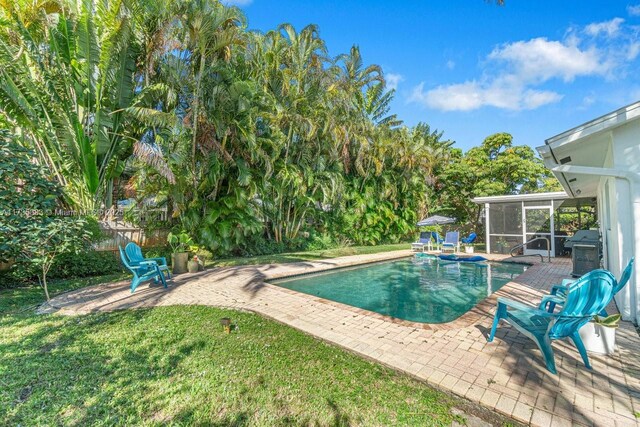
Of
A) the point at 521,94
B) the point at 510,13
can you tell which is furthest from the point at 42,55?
the point at 521,94

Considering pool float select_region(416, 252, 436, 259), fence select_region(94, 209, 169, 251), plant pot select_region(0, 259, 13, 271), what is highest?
fence select_region(94, 209, 169, 251)

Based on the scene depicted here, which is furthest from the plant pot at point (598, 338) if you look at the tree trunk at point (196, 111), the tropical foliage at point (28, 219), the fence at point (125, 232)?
the fence at point (125, 232)

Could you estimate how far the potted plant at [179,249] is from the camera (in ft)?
32.5

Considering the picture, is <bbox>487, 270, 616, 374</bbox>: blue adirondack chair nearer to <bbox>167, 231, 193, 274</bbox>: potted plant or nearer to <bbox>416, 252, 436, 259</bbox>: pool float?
<bbox>167, 231, 193, 274</bbox>: potted plant

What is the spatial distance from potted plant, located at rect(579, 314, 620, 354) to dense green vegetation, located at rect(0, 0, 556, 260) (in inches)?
412

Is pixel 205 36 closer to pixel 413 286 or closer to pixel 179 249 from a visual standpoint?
pixel 179 249

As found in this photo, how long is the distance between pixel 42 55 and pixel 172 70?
11.6ft

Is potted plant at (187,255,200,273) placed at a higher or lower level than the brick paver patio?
higher

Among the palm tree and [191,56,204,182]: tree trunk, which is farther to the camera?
[191,56,204,182]: tree trunk

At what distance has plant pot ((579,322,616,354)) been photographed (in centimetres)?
384

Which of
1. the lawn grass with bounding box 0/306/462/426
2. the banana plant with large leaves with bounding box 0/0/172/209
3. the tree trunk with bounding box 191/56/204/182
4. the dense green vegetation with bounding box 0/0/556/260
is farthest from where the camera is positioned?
the tree trunk with bounding box 191/56/204/182

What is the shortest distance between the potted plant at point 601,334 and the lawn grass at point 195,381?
2.47m

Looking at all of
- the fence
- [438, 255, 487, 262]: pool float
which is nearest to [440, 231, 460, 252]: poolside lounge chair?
[438, 255, 487, 262]: pool float

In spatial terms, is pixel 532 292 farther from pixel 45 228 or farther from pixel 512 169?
pixel 512 169
